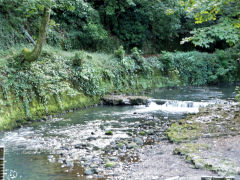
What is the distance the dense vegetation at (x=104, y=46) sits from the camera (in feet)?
38.7

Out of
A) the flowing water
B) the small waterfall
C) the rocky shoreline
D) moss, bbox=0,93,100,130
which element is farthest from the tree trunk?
the small waterfall

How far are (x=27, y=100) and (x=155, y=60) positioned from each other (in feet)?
47.4

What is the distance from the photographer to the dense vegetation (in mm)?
11789

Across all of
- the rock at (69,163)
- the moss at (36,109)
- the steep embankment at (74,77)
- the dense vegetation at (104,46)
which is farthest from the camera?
the steep embankment at (74,77)

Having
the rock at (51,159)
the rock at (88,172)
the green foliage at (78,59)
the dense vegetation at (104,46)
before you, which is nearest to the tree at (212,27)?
the dense vegetation at (104,46)

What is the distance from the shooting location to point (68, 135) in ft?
34.9

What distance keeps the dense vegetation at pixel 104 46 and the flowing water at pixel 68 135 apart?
148 cm

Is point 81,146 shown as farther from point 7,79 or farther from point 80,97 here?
point 80,97

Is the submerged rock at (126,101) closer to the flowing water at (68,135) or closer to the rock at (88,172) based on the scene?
the flowing water at (68,135)

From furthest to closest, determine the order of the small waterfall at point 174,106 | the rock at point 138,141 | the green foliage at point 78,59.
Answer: the green foliage at point 78,59 → the small waterfall at point 174,106 → the rock at point 138,141

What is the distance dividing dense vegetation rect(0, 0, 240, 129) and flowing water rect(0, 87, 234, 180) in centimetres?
148

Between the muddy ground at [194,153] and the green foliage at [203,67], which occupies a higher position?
the green foliage at [203,67]

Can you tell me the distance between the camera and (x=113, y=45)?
26.2 meters

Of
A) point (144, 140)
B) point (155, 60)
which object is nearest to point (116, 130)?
point (144, 140)
